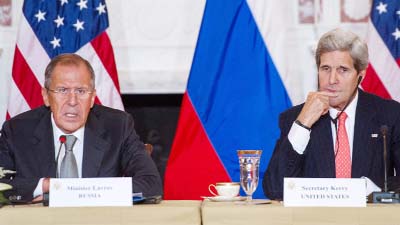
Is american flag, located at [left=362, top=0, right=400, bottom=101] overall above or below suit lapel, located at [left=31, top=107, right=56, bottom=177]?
above

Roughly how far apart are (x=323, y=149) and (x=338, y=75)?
353 mm

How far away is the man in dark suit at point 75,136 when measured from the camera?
336 centimetres

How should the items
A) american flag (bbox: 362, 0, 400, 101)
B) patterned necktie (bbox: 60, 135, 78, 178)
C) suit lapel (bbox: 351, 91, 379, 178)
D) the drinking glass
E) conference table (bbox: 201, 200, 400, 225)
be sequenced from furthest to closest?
1. american flag (bbox: 362, 0, 400, 101)
2. suit lapel (bbox: 351, 91, 379, 178)
3. patterned necktie (bbox: 60, 135, 78, 178)
4. the drinking glass
5. conference table (bbox: 201, 200, 400, 225)

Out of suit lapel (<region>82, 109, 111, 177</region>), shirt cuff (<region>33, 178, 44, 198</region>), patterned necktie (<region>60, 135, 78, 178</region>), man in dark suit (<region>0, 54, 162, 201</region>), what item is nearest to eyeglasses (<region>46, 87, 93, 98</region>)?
man in dark suit (<region>0, 54, 162, 201</region>)

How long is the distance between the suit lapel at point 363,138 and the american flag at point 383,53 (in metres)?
0.97

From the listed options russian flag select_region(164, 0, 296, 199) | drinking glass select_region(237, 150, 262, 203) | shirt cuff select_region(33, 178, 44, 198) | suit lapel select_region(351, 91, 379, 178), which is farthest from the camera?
russian flag select_region(164, 0, 296, 199)

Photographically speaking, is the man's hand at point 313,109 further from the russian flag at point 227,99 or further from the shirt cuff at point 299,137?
the russian flag at point 227,99

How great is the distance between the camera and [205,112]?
4.35 m

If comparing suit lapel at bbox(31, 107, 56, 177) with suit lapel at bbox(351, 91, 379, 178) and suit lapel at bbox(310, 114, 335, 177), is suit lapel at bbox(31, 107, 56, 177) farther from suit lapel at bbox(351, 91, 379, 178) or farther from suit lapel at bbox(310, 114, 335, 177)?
suit lapel at bbox(351, 91, 379, 178)

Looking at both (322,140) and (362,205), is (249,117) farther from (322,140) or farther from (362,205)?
(362,205)

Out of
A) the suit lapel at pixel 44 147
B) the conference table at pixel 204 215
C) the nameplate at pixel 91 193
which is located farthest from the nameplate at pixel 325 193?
the suit lapel at pixel 44 147

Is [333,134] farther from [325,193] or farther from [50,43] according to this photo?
[50,43]

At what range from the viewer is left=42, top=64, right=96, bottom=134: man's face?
3.36 meters

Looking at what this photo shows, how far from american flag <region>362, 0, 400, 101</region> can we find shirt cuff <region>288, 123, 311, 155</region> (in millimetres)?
1247
